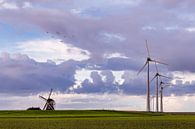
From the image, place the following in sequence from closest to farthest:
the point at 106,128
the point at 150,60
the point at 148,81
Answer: the point at 106,128 → the point at 148,81 → the point at 150,60

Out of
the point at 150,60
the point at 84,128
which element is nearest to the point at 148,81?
the point at 150,60

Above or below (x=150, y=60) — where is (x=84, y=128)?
below

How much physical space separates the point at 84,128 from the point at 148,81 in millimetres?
94545

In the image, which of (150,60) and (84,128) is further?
(150,60)

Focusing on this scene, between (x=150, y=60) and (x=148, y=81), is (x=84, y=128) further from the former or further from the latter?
(x=150, y=60)

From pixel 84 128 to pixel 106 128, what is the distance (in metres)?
3.33

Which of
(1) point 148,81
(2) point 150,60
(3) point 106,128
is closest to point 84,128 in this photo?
(3) point 106,128

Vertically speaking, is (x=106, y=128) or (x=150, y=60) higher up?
(x=150, y=60)

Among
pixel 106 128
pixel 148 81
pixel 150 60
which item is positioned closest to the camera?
pixel 106 128

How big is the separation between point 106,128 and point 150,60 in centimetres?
11644

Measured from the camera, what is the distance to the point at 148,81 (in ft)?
543

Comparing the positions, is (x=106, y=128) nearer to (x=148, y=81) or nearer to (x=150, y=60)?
(x=148, y=81)

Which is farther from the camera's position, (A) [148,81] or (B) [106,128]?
(A) [148,81]

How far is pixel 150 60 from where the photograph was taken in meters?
187
